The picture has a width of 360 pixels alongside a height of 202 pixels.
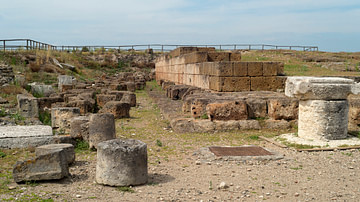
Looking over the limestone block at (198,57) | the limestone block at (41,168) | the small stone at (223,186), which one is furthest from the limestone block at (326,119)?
the limestone block at (198,57)

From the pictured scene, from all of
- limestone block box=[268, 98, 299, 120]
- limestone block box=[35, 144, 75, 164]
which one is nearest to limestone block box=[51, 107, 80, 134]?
limestone block box=[35, 144, 75, 164]

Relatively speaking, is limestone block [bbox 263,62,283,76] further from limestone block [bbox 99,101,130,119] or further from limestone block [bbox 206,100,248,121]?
limestone block [bbox 99,101,130,119]

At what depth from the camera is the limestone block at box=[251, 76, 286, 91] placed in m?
13.1

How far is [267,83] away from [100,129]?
7.94 metres

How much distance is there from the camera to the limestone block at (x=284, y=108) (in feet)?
30.3

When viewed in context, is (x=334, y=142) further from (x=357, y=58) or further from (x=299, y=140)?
(x=357, y=58)

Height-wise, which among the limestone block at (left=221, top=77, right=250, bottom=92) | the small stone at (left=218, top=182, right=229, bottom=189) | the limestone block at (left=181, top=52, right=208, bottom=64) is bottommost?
the small stone at (left=218, top=182, right=229, bottom=189)

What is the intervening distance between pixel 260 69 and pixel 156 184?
29.7 feet

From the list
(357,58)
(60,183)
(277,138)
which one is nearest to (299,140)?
(277,138)

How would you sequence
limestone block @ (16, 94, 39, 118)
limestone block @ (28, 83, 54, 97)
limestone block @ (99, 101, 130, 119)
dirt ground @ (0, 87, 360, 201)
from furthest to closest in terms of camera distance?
limestone block @ (28, 83, 54, 97) < limestone block @ (99, 101, 130, 119) < limestone block @ (16, 94, 39, 118) < dirt ground @ (0, 87, 360, 201)

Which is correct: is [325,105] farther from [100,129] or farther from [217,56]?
[217,56]

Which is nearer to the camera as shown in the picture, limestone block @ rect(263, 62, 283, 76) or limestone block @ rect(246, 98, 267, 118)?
limestone block @ rect(246, 98, 267, 118)

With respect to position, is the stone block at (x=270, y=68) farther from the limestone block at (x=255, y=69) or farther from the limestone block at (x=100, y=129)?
the limestone block at (x=100, y=129)

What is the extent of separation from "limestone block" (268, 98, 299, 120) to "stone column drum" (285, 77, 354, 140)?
5.12ft
